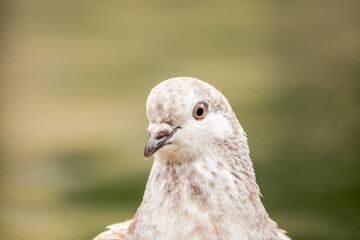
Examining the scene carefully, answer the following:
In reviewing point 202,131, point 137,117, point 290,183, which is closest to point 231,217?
point 202,131

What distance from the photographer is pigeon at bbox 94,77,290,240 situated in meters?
2.41

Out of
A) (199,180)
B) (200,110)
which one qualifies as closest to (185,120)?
(200,110)

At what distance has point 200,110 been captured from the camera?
242 cm

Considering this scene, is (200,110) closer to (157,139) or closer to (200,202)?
(157,139)

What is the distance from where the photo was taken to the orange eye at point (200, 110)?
2.40 metres

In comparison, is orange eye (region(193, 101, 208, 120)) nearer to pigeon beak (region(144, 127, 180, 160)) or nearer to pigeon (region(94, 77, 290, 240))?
pigeon (region(94, 77, 290, 240))

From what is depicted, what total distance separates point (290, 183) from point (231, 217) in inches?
141

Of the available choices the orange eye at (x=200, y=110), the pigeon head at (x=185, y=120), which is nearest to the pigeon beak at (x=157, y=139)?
the pigeon head at (x=185, y=120)

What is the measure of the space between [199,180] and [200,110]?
0.81 feet

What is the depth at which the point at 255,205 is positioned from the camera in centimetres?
254

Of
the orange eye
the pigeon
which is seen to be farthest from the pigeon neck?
the orange eye

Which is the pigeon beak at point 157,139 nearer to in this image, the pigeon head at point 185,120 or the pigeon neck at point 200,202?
the pigeon head at point 185,120

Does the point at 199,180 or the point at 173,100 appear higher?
the point at 173,100

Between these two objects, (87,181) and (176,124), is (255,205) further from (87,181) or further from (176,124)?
(87,181)
